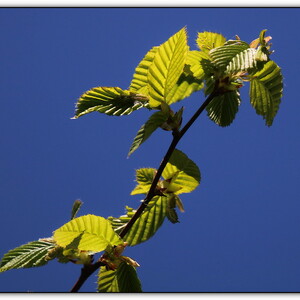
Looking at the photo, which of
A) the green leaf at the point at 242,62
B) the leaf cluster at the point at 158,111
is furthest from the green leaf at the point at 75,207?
the green leaf at the point at 242,62

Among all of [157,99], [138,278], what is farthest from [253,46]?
[138,278]

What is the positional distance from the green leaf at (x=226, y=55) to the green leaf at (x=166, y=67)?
0.05m

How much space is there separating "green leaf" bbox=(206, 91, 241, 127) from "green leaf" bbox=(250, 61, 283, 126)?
4 centimetres

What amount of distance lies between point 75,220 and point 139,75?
0.28 m

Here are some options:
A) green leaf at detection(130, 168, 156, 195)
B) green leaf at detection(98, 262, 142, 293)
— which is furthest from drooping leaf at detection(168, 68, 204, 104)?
green leaf at detection(98, 262, 142, 293)

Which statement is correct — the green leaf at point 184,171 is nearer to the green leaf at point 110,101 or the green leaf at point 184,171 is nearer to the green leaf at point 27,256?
the green leaf at point 110,101

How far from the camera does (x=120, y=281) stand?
2.17 ft

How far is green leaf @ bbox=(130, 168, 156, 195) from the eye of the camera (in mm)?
721

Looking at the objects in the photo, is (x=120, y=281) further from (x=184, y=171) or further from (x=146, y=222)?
(x=184, y=171)

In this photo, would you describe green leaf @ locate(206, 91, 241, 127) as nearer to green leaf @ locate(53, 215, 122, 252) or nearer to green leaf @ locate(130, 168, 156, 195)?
green leaf @ locate(130, 168, 156, 195)

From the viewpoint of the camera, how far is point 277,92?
678 mm

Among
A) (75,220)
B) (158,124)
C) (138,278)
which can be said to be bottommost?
(138,278)

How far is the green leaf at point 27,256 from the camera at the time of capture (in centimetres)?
63

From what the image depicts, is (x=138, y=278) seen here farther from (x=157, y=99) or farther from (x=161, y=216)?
(x=157, y=99)
